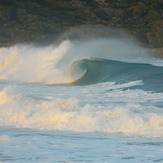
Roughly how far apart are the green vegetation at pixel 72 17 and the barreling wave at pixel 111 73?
34301 millimetres

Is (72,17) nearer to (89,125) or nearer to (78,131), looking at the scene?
(89,125)

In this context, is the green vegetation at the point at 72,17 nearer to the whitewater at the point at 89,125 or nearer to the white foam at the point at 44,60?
the white foam at the point at 44,60

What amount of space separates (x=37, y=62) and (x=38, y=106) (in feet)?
69.3

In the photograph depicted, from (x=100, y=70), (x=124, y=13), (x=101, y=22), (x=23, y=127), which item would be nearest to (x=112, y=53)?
(x=100, y=70)

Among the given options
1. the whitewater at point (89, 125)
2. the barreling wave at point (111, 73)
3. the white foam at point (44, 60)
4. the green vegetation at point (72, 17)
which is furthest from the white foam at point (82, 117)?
the green vegetation at point (72, 17)

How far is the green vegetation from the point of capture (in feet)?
234

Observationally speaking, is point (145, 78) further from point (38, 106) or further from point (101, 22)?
point (101, 22)

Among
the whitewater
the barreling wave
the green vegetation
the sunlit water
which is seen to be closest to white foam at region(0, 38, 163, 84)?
the barreling wave

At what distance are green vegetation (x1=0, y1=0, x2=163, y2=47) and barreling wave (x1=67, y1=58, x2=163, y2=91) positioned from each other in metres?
34.3

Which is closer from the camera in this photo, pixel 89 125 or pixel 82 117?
pixel 89 125

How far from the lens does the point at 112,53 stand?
43.2 m

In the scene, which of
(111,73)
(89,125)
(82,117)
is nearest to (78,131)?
(89,125)

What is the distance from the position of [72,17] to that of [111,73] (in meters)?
58.7

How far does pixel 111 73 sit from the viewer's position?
26.5 metres
